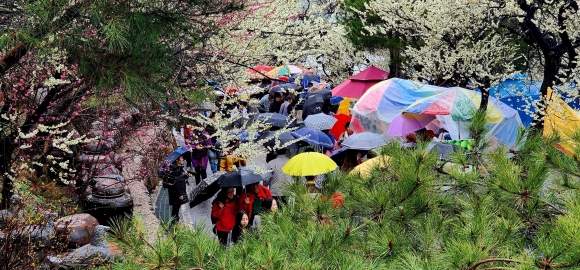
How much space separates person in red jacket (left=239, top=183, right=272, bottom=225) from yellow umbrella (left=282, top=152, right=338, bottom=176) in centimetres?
62

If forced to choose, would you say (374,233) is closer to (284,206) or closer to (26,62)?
(284,206)

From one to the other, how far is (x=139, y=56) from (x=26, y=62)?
110 inches

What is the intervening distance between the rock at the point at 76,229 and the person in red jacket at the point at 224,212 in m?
1.76

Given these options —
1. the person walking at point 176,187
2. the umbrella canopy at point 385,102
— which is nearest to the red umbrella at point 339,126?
the umbrella canopy at point 385,102

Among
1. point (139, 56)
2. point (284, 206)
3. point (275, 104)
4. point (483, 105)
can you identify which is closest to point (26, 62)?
point (139, 56)

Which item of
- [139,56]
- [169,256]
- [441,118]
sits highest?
[139,56]

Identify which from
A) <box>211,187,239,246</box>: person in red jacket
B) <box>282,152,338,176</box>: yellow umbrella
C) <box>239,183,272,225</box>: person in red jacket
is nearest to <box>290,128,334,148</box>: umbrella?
<box>282,152,338,176</box>: yellow umbrella

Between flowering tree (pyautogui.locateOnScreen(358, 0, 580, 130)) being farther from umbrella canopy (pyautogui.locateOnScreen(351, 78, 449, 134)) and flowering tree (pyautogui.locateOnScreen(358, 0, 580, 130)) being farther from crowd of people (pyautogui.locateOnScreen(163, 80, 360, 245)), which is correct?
crowd of people (pyautogui.locateOnScreen(163, 80, 360, 245))

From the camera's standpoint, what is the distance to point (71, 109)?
897 cm

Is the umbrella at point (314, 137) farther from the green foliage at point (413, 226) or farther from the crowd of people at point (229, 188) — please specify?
the green foliage at point (413, 226)

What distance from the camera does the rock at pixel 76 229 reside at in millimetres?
6742

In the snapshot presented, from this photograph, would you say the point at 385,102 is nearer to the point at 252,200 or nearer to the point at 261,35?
the point at 261,35

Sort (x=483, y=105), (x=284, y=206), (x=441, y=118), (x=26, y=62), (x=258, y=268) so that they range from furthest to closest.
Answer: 1. (x=441, y=118)
2. (x=483, y=105)
3. (x=26, y=62)
4. (x=284, y=206)
5. (x=258, y=268)

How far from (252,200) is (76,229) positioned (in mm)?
2760
